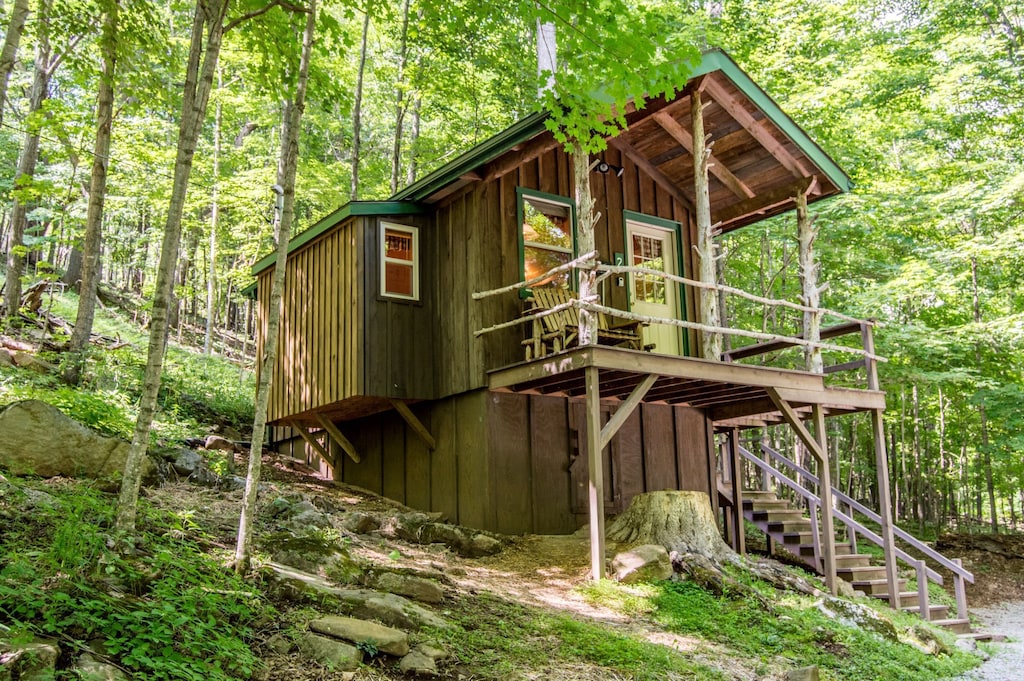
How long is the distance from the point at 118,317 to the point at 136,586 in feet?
67.5

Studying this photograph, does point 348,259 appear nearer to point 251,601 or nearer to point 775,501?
point 251,601

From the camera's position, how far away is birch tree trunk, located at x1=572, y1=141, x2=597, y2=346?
9.21 meters

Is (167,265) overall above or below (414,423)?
above

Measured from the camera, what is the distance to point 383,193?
2394 cm

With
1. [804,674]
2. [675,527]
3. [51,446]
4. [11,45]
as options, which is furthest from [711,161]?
Result: [51,446]

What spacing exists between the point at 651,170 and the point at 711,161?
105cm

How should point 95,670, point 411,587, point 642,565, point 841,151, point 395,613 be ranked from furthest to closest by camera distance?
point 841,151, point 642,565, point 411,587, point 395,613, point 95,670

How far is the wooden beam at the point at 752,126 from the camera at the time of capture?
11.4 metres

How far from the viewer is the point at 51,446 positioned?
7.37m

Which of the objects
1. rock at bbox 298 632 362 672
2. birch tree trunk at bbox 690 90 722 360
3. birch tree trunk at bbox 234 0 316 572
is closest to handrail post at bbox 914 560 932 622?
birch tree trunk at bbox 690 90 722 360

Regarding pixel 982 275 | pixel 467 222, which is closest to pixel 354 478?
pixel 467 222

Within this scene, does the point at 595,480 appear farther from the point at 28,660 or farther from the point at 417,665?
the point at 28,660

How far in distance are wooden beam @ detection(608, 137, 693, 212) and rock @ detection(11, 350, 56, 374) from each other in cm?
915

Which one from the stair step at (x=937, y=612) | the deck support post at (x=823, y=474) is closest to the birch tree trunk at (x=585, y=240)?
the deck support post at (x=823, y=474)
